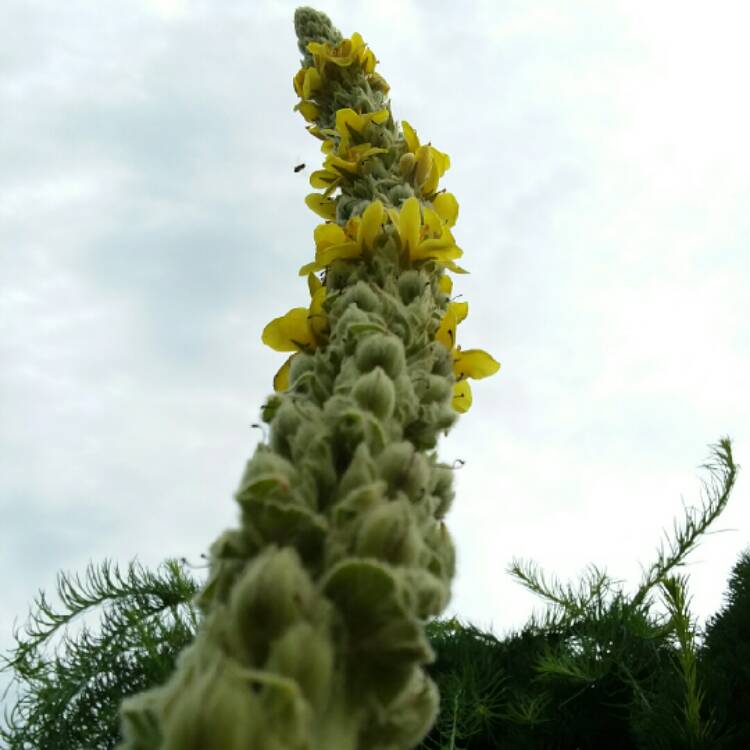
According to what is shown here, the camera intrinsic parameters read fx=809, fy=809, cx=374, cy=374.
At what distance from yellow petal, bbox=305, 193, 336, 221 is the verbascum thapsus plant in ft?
1.37

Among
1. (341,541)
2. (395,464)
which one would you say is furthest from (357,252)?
A: (341,541)

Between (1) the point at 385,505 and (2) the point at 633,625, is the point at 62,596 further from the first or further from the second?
(1) the point at 385,505

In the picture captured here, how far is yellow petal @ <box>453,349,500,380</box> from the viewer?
1651 mm

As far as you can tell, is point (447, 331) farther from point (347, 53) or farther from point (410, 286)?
point (347, 53)

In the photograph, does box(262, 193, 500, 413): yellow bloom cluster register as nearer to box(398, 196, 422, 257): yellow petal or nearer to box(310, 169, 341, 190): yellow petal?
box(398, 196, 422, 257): yellow petal

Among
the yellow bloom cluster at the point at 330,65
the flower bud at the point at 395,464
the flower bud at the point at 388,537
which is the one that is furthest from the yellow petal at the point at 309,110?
the flower bud at the point at 388,537

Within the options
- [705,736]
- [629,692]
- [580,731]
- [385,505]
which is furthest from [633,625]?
[385,505]

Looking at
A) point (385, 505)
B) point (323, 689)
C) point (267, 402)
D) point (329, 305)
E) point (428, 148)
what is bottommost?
point (323, 689)

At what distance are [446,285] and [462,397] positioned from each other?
0.78 feet

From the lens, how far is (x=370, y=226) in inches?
56.9

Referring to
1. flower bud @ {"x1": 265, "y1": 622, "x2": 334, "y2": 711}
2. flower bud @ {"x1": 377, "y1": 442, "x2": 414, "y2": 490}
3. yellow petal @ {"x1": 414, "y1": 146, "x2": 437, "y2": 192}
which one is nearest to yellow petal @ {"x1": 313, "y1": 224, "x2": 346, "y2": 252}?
yellow petal @ {"x1": 414, "y1": 146, "x2": 437, "y2": 192}

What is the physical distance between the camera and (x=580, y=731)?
2.19 metres

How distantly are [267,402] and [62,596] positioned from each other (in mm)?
1620

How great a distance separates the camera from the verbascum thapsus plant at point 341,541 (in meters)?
0.67
